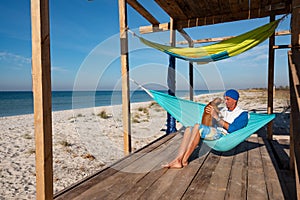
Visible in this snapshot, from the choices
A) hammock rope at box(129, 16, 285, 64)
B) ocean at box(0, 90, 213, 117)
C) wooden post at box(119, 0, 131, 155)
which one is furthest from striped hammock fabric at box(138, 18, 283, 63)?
ocean at box(0, 90, 213, 117)

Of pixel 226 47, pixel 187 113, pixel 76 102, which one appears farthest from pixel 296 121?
pixel 76 102

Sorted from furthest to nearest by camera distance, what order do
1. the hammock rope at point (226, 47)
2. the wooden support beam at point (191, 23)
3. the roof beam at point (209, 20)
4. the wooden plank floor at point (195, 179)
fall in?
the wooden support beam at point (191, 23) < the roof beam at point (209, 20) < the hammock rope at point (226, 47) < the wooden plank floor at point (195, 179)

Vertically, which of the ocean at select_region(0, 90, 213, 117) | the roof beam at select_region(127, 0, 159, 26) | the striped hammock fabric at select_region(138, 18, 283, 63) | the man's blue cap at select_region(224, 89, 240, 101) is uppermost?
the roof beam at select_region(127, 0, 159, 26)

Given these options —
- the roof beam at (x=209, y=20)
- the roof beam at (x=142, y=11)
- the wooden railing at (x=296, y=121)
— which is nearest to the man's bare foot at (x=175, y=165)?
the wooden railing at (x=296, y=121)

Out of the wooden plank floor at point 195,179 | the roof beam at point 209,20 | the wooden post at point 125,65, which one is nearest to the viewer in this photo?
the wooden plank floor at point 195,179

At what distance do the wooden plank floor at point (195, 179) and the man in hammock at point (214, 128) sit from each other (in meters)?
0.10

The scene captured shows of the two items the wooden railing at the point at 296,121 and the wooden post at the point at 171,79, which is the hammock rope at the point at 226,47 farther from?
the wooden railing at the point at 296,121

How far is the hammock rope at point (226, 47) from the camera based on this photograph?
2082 millimetres

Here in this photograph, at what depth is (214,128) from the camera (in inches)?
63.5

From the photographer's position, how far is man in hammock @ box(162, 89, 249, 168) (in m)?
1.56

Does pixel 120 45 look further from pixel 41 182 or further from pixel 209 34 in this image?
pixel 209 34

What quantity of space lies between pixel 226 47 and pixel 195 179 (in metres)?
1.50

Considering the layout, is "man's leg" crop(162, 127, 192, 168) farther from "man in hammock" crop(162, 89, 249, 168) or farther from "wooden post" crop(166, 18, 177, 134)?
"wooden post" crop(166, 18, 177, 134)

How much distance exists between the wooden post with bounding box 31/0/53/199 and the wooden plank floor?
36 cm
